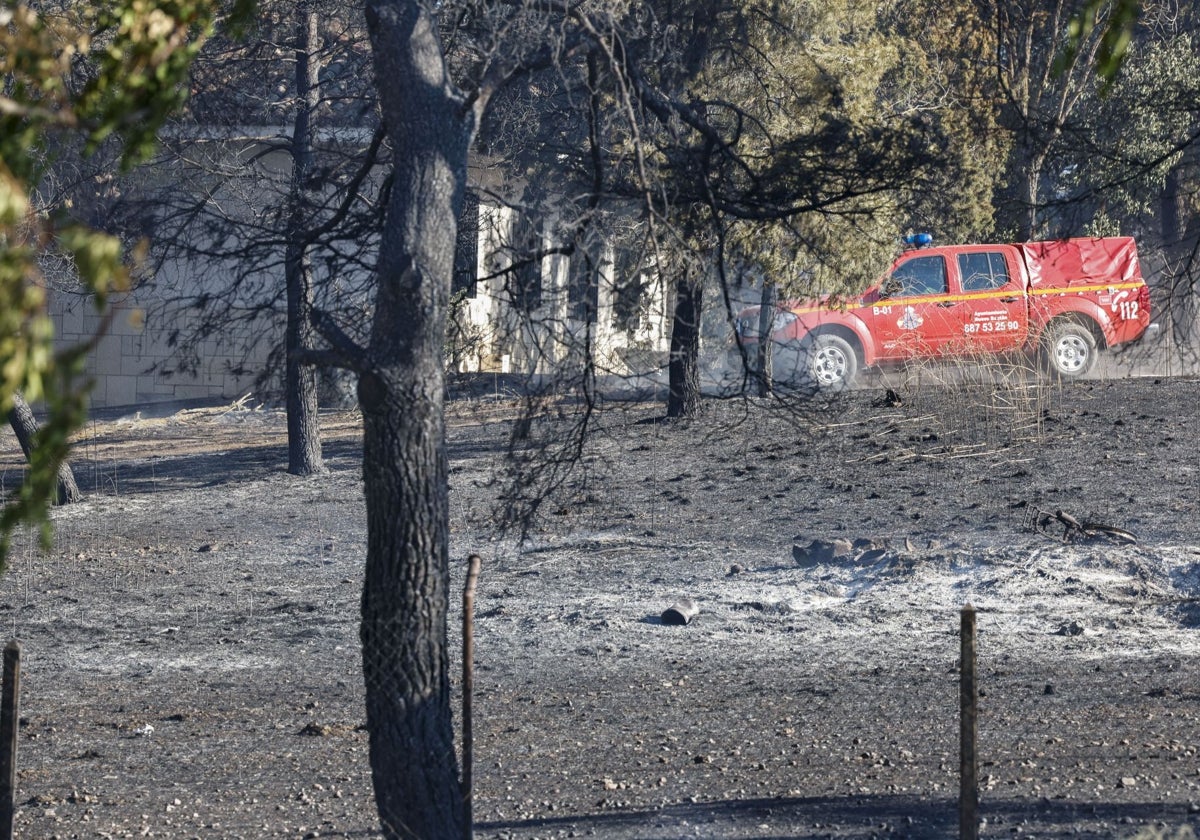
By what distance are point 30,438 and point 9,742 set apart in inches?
370

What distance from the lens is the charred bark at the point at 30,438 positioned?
13654 millimetres

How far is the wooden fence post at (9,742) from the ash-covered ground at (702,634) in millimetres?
1106

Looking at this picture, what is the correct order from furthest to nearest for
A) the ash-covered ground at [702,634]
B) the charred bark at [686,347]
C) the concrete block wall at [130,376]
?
the concrete block wall at [130,376]
the charred bark at [686,347]
the ash-covered ground at [702,634]

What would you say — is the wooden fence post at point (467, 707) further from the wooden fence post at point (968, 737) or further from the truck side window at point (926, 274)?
the truck side window at point (926, 274)

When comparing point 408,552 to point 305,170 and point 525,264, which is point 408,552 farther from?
point 305,170

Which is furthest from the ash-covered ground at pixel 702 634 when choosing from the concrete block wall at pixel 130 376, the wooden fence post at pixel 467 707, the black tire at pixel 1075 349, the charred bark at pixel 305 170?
the concrete block wall at pixel 130 376

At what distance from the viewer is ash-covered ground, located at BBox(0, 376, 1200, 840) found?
646cm

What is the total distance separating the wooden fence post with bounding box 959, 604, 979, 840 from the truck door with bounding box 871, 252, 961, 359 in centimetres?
1344

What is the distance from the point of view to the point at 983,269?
18234mm

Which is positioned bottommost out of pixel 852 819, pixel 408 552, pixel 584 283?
pixel 852 819

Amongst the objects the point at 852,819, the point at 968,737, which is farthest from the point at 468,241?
the point at 968,737

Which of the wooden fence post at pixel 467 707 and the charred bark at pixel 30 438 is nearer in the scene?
the wooden fence post at pixel 467 707

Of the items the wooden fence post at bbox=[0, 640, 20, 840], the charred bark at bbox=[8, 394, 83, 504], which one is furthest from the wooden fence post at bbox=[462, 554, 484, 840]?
the charred bark at bbox=[8, 394, 83, 504]

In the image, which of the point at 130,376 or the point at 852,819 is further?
the point at 130,376
